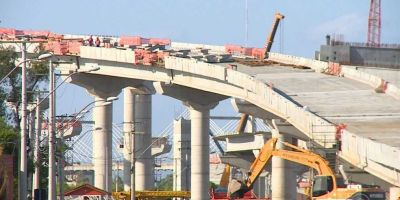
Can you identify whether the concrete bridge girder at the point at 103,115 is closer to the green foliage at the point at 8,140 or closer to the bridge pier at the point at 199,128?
the bridge pier at the point at 199,128

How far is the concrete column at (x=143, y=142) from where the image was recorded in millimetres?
142625

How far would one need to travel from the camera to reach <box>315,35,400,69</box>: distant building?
14262cm

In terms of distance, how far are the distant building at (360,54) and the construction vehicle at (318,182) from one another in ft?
131

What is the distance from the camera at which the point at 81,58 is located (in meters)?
131

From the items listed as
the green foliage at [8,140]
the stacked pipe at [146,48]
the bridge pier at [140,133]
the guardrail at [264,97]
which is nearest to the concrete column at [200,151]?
→ the stacked pipe at [146,48]

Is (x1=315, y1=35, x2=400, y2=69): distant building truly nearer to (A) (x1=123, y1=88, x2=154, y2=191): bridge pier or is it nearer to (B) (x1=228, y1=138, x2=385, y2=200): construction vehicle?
(A) (x1=123, y1=88, x2=154, y2=191): bridge pier

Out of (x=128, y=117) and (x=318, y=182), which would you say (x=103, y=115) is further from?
(x=318, y=182)

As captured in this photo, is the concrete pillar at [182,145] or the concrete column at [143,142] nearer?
the concrete column at [143,142]

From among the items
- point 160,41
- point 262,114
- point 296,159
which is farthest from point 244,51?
point 296,159

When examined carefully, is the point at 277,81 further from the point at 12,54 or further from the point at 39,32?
the point at 39,32

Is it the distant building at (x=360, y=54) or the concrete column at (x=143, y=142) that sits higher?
the distant building at (x=360, y=54)

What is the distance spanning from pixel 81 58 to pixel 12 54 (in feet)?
40.4

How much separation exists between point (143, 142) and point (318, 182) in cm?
6202

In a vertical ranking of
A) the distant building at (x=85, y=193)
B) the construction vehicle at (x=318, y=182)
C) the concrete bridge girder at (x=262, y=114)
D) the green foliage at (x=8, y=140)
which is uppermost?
the concrete bridge girder at (x=262, y=114)
